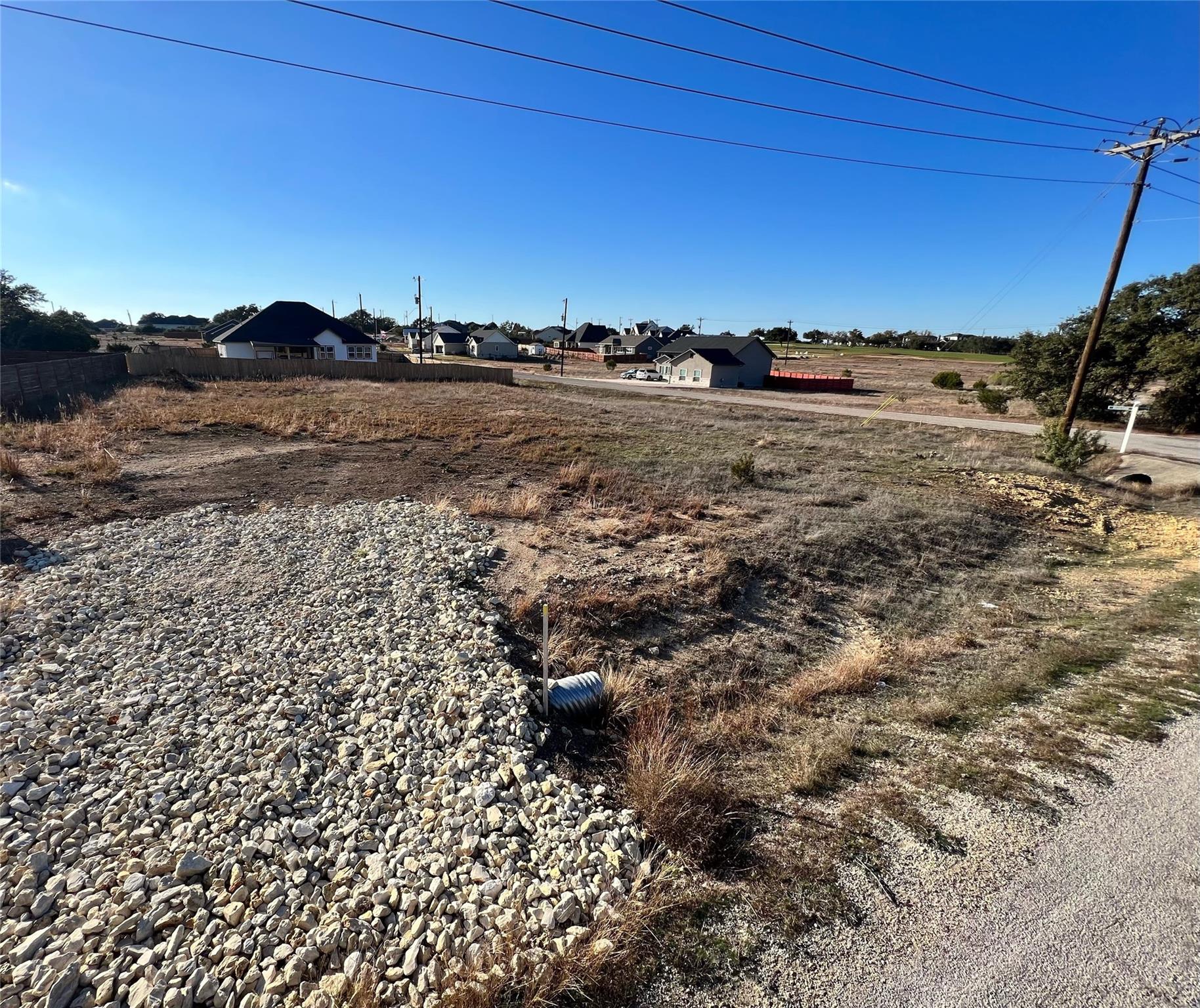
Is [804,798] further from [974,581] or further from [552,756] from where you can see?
[974,581]

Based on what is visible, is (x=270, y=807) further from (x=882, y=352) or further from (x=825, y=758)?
(x=882, y=352)

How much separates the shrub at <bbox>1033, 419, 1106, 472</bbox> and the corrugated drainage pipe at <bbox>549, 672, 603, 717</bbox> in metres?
19.9

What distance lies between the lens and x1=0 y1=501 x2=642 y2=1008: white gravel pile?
314cm

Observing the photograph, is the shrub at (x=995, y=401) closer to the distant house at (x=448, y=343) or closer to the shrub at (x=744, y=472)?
the shrub at (x=744, y=472)

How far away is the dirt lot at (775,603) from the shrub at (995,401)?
56.5 ft

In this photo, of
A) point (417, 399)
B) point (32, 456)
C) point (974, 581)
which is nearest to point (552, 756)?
point (974, 581)

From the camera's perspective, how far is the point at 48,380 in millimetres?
23328

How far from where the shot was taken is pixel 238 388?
2902 cm

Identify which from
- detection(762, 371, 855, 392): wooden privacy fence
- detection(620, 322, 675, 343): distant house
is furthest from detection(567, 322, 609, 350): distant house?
detection(762, 371, 855, 392): wooden privacy fence

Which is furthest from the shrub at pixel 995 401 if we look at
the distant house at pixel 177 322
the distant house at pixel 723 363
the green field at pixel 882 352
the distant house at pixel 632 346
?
the distant house at pixel 177 322

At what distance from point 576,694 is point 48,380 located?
101 feet

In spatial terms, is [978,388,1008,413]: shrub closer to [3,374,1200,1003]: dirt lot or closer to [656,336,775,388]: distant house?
[3,374,1200,1003]: dirt lot

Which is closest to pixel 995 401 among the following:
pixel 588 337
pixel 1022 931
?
pixel 1022 931

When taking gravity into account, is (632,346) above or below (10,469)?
above
